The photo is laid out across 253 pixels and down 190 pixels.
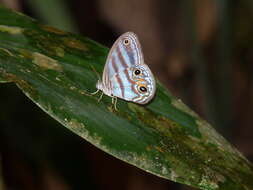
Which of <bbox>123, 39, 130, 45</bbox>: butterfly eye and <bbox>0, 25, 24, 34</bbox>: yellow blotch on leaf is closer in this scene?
<bbox>0, 25, 24, 34</bbox>: yellow blotch on leaf

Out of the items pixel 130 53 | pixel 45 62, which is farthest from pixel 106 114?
pixel 130 53

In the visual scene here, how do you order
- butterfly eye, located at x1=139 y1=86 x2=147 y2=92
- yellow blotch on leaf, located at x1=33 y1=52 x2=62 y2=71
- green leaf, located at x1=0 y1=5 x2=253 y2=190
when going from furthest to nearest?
butterfly eye, located at x1=139 y1=86 x2=147 y2=92 < yellow blotch on leaf, located at x1=33 y1=52 x2=62 y2=71 < green leaf, located at x1=0 y1=5 x2=253 y2=190

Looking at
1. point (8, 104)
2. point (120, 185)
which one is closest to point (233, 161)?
point (8, 104)

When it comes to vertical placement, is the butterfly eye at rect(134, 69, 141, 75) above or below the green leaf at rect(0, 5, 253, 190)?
above

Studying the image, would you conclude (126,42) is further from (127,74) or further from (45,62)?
(45,62)

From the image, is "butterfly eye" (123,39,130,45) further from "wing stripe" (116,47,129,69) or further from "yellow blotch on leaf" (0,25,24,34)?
"yellow blotch on leaf" (0,25,24,34)

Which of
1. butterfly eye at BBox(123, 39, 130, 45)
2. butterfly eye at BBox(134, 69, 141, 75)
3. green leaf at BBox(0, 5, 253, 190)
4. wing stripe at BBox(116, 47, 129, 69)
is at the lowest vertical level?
green leaf at BBox(0, 5, 253, 190)

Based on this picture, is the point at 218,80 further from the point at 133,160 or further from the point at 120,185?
the point at 133,160

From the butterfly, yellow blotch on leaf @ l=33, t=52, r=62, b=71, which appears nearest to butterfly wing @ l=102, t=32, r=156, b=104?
the butterfly
